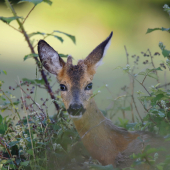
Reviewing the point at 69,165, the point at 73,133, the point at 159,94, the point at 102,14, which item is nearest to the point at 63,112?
the point at 73,133

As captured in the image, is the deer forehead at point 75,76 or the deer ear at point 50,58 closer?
Result: the deer forehead at point 75,76

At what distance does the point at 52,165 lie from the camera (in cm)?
295

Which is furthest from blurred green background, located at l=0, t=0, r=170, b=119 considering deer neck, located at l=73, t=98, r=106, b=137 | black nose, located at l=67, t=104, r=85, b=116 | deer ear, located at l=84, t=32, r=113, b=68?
black nose, located at l=67, t=104, r=85, b=116

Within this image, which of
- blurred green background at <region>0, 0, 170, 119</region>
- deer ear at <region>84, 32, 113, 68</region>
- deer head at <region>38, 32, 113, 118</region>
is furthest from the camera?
blurred green background at <region>0, 0, 170, 119</region>

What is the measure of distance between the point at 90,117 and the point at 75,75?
480 mm

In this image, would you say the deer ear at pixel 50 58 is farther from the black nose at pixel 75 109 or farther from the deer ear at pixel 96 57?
the black nose at pixel 75 109

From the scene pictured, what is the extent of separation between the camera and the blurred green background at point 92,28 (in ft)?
31.5

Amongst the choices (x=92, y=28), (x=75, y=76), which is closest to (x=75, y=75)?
(x=75, y=76)

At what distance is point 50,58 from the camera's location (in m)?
3.43

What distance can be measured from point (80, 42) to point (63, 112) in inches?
309

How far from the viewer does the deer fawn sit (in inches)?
118

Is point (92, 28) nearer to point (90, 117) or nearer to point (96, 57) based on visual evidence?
point (96, 57)

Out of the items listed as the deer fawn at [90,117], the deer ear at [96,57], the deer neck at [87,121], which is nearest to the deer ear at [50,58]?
the deer fawn at [90,117]

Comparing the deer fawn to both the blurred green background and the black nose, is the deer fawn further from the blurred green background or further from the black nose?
the blurred green background
